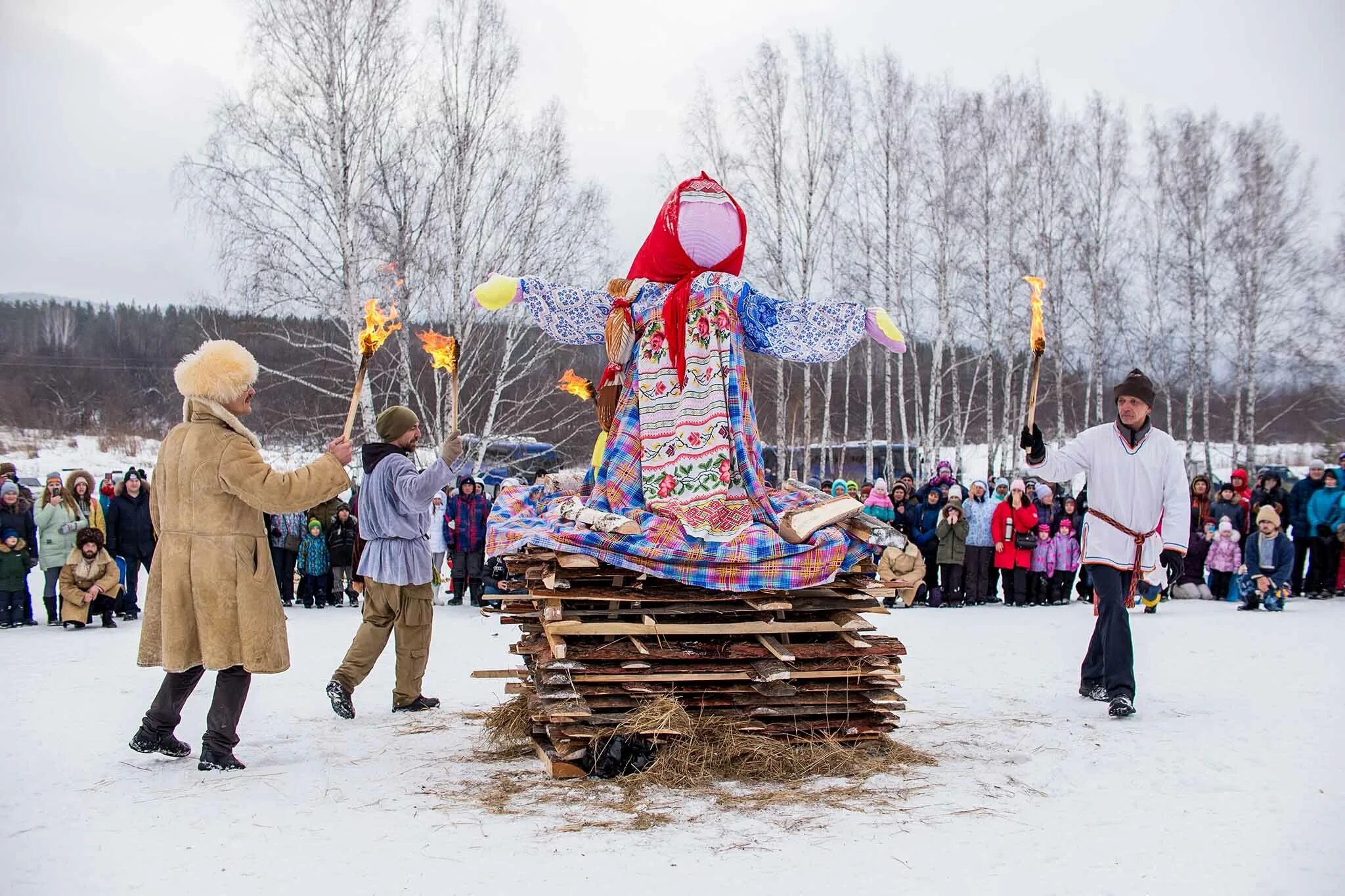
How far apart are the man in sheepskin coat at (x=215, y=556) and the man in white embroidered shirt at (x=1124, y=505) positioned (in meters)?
4.27

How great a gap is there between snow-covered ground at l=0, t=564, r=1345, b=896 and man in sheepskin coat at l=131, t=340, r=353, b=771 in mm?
390

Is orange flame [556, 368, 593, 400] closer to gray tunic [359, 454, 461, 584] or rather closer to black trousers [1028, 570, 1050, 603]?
gray tunic [359, 454, 461, 584]

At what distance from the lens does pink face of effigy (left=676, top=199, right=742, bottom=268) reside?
5.87 meters

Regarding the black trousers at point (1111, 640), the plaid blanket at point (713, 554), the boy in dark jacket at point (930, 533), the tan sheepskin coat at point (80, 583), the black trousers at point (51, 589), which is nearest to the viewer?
the plaid blanket at point (713, 554)

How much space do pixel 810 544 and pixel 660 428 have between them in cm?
109

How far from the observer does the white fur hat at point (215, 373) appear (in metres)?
5.06

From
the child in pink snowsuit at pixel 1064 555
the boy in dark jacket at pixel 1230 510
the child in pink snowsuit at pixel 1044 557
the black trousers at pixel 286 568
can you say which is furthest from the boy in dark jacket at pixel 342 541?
the boy in dark jacket at pixel 1230 510

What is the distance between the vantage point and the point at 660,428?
5.68 meters

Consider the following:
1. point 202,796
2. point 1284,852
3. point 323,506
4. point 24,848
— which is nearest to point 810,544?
point 1284,852

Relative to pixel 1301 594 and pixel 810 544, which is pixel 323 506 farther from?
pixel 1301 594

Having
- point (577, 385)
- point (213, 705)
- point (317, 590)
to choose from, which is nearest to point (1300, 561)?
point (577, 385)

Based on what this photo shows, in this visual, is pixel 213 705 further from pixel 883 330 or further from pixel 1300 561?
pixel 1300 561

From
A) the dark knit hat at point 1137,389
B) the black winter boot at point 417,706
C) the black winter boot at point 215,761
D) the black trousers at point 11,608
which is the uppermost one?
the dark knit hat at point 1137,389

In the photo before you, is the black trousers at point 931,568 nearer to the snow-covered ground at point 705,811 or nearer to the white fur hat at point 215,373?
the snow-covered ground at point 705,811
